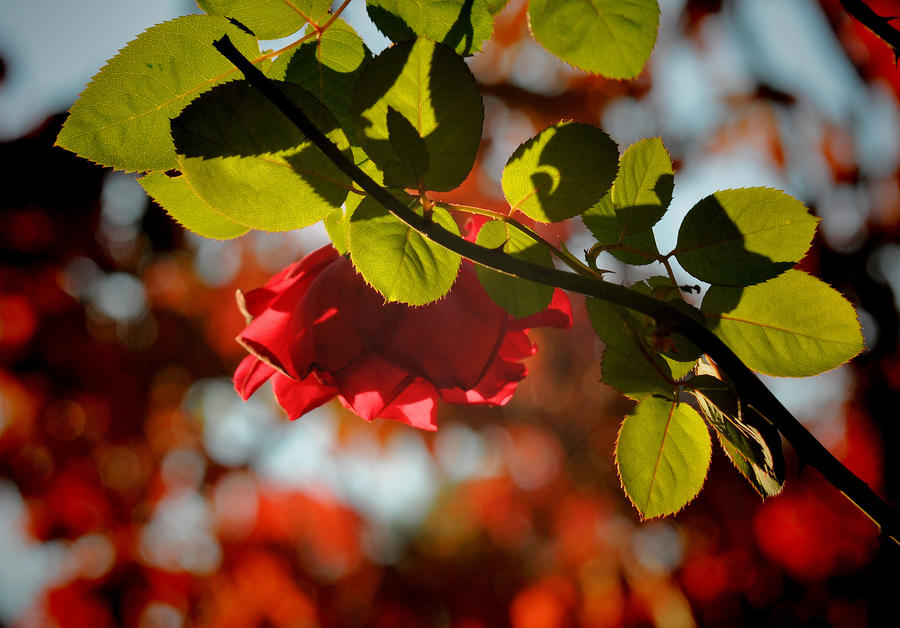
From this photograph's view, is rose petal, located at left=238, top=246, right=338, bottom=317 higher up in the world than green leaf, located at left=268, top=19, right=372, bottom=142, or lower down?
lower down

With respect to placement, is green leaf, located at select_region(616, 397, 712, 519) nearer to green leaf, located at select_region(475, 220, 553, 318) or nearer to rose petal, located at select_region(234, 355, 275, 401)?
green leaf, located at select_region(475, 220, 553, 318)

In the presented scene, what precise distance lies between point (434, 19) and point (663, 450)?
0.24 m

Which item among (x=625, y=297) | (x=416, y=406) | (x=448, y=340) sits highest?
(x=625, y=297)

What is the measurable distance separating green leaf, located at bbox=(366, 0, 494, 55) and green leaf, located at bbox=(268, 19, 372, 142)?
0.02 metres

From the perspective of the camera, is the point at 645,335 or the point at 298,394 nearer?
the point at 645,335

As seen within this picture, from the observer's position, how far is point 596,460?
381 cm

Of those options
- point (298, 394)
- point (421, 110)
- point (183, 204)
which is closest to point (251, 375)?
point (298, 394)

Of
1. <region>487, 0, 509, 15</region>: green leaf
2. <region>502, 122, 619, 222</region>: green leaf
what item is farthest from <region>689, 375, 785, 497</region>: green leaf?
<region>487, 0, 509, 15</region>: green leaf

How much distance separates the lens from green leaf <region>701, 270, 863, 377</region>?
0.89ft

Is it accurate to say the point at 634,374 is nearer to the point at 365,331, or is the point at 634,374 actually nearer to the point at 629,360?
the point at 629,360

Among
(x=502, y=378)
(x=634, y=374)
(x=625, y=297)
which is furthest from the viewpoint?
(x=502, y=378)

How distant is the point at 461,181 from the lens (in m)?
0.24

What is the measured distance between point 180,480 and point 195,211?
434cm

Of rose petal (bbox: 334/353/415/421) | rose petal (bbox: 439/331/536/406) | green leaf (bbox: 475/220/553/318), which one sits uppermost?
green leaf (bbox: 475/220/553/318)
